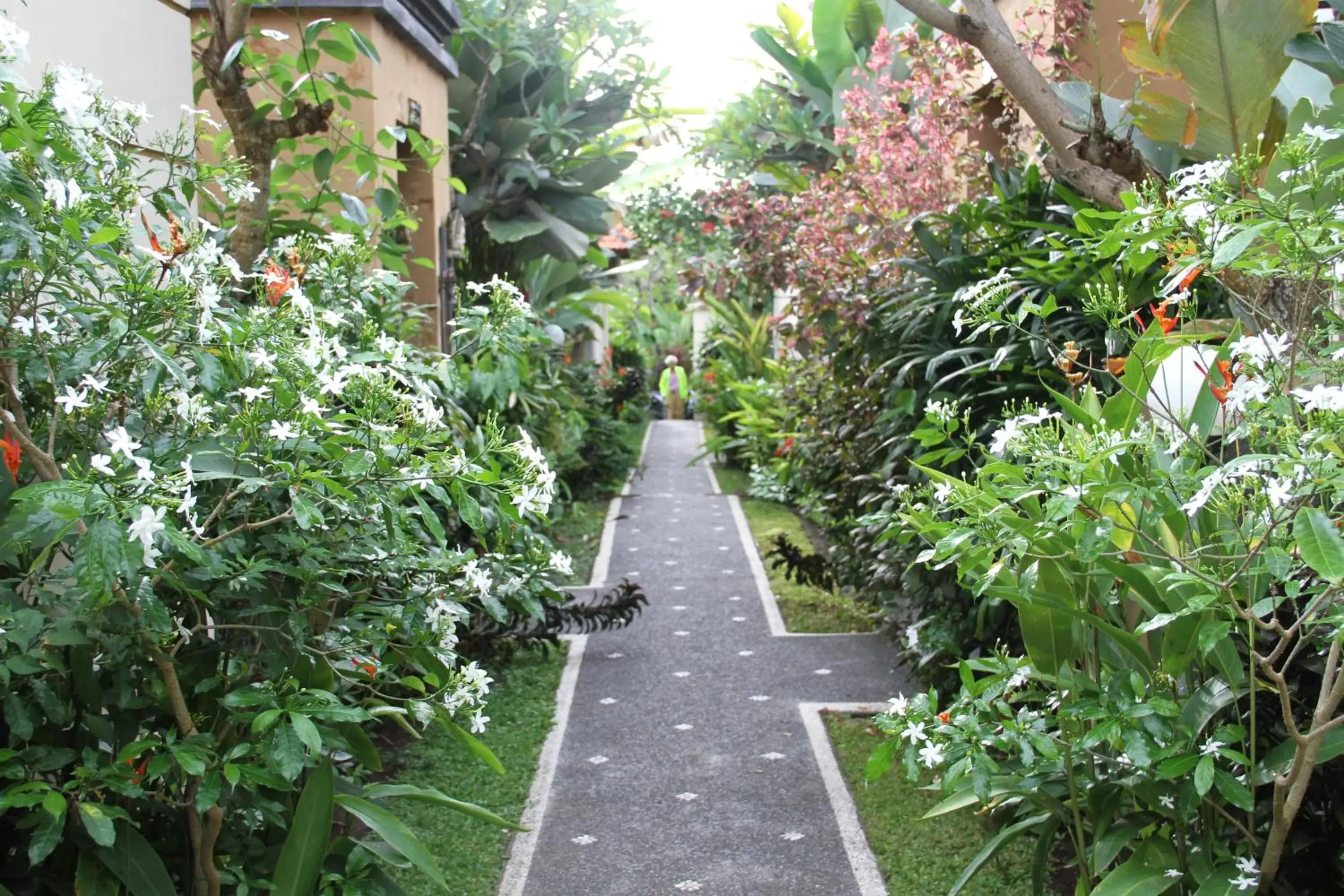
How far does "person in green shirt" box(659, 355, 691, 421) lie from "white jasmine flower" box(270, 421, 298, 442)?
27.7 metres

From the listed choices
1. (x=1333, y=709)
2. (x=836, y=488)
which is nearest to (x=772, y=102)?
(x=836, y=488)

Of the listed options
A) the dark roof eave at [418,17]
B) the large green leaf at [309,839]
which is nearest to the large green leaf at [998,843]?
the large green leaf at [309,839]

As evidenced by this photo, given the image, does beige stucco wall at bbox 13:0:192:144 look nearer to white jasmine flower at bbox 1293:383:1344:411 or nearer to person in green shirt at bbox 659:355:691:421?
white jasmine flower at bbox 1293:383:1344:411

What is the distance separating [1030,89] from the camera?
4328mm

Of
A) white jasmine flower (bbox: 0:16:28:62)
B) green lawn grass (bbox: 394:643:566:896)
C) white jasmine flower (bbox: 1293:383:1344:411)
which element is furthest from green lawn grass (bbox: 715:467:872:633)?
white jasmine flower (bbox: 0:16:28:62)

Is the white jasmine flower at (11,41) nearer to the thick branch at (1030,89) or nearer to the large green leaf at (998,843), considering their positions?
the thick branch at (1030,89)

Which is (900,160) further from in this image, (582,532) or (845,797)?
(582,532)

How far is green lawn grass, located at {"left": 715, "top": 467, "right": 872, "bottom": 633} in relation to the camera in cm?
845

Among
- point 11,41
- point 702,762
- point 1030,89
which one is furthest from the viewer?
point 702,762

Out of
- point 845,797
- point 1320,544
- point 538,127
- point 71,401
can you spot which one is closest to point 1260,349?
point 1320,544

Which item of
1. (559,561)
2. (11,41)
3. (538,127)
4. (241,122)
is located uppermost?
(538,127)

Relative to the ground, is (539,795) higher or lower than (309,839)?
lower

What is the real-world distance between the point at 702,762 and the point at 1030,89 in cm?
334

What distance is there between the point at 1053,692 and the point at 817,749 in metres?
2.31
